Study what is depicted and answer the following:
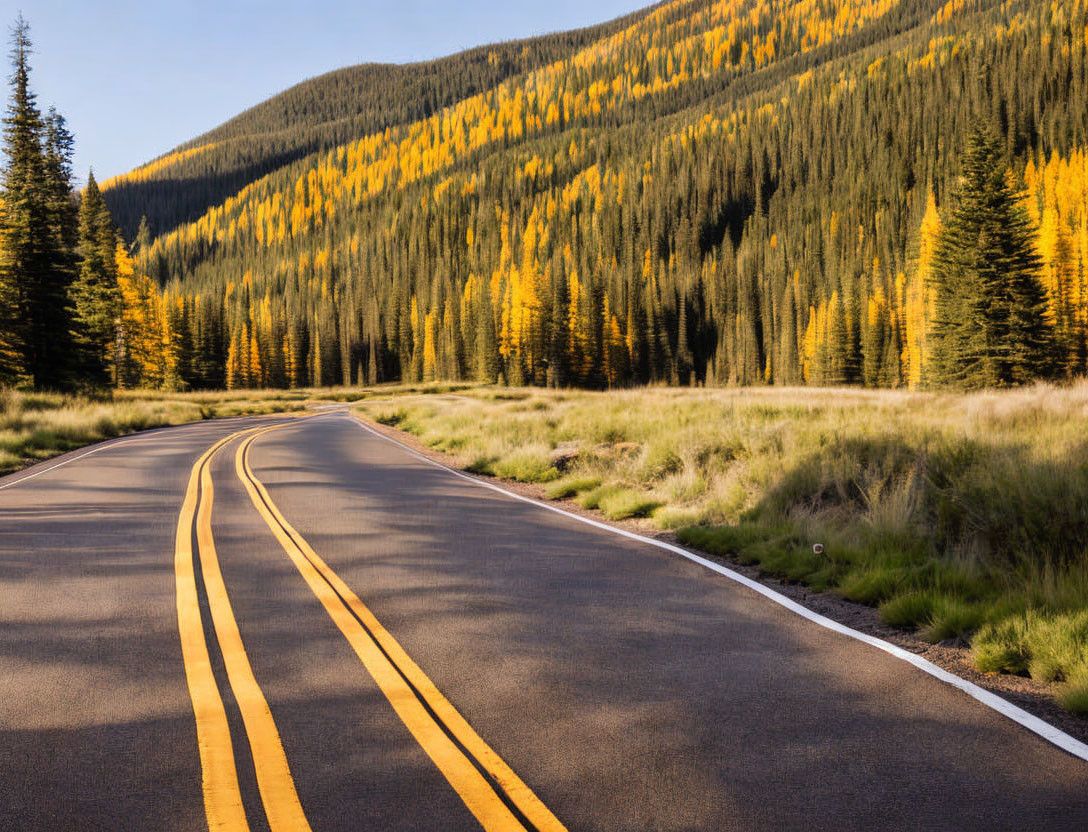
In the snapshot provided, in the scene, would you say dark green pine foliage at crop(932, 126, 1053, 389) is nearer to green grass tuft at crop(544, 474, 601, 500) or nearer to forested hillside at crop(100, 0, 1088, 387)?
forested hillside at crop(100, 0, 1088, 387)

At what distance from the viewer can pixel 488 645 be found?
4.73 m

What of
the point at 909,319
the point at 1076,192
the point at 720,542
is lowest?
the point at 720,542

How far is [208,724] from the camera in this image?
11.6 feet

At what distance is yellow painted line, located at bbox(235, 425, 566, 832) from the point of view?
2.78 m

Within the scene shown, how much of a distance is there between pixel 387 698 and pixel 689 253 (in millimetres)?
151521

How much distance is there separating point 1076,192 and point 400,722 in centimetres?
13143

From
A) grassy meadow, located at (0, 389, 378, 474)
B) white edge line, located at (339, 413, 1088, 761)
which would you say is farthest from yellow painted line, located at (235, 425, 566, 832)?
grassy meadow, located at (0, 389, 378, 474)

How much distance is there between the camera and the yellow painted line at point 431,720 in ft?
9.12

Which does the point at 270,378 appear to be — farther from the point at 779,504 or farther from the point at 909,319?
the point at 779,504

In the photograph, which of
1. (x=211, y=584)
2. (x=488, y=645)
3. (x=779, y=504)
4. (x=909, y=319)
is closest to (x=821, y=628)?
(x=488, y=645)

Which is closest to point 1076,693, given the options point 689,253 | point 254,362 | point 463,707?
point 463,707

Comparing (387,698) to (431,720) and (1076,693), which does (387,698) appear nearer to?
Answer: (431,720)

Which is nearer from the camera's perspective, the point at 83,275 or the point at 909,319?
the point at 83,275

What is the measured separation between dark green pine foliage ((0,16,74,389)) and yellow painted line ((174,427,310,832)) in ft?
111
